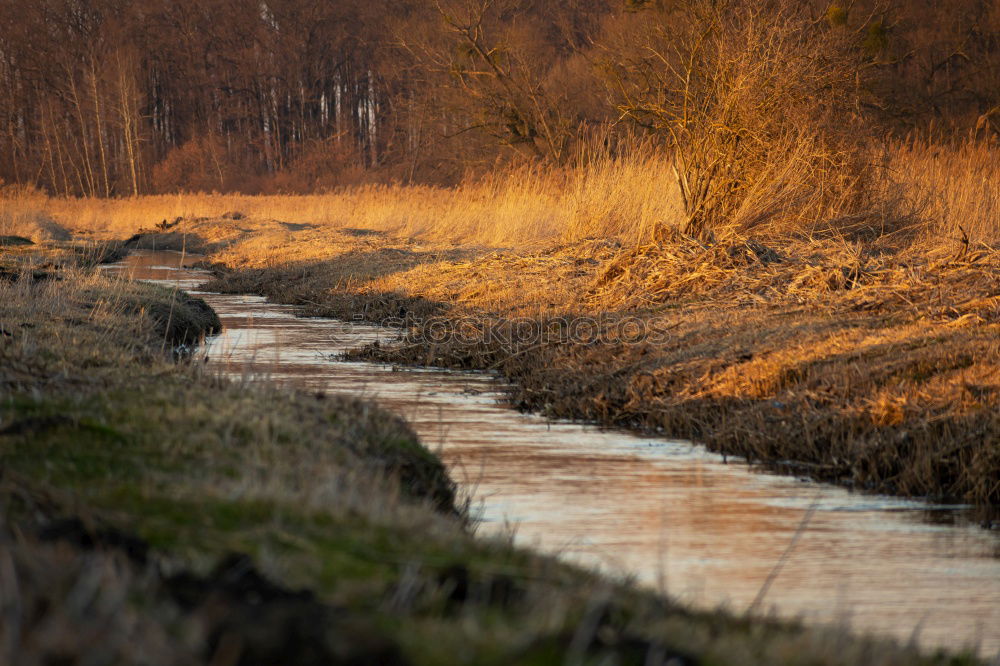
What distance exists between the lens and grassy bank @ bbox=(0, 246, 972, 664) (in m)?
3.06

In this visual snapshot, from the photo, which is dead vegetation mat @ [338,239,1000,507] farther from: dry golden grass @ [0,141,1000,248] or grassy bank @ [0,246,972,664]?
grassy bank @ [0,246,972,664]

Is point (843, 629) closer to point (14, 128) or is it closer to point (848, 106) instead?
point (848, 106)

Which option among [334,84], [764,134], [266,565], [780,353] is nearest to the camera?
[266,565]

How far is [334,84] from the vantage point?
64438 mm

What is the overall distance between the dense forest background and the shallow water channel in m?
20.2

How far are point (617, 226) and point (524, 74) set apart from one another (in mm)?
16477

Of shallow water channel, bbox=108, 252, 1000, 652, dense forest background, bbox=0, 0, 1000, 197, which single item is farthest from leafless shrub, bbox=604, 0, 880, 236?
dense forest background, bbox=0, 0, 1000, 197

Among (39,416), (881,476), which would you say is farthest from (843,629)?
(881,476)

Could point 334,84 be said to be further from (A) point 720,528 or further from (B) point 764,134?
(A) point 720,528

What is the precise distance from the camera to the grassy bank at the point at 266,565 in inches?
121

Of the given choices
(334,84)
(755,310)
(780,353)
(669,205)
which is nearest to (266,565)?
(780,353)

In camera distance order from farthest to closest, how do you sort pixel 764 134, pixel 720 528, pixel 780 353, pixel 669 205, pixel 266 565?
pixel 669 205
pixel 764 134
pixel 780 353
pixel 720 528
pixel 266 565

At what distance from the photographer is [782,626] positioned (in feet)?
13.6

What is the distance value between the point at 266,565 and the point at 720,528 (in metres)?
3.13
